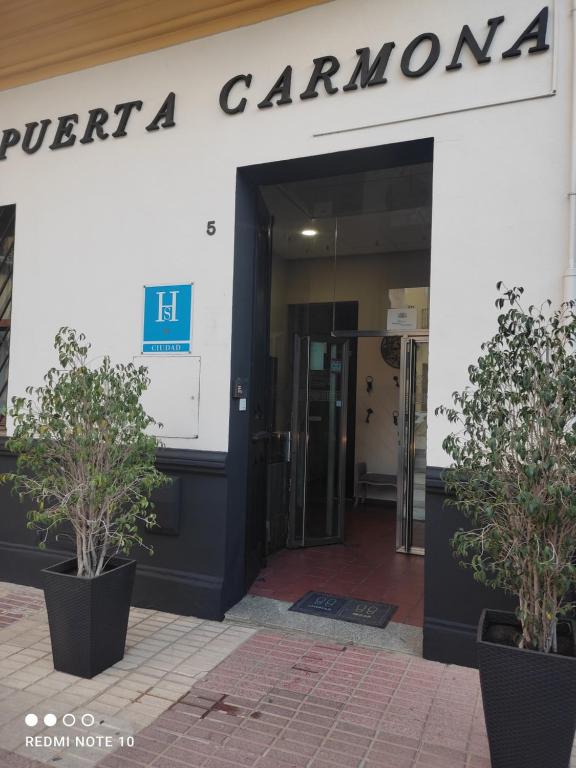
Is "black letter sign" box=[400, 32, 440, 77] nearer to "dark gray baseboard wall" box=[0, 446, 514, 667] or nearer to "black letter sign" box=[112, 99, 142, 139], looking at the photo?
"black letter sign" box=[112, 99, 142, 139]

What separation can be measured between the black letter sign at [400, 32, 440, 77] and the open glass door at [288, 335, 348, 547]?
2.79 meters

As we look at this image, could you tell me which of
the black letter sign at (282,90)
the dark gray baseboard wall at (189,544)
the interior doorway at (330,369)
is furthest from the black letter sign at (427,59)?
the dark gray baseboard wall at (189,544)

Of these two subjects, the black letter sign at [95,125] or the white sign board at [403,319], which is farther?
the white sign board at [403,319]

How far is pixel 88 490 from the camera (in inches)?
131

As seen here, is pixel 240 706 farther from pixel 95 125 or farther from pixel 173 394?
pixel 95 125

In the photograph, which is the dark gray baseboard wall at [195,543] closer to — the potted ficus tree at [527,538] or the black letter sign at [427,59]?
the potted ficus tree at [527,538]

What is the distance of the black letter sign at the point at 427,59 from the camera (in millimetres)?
3588

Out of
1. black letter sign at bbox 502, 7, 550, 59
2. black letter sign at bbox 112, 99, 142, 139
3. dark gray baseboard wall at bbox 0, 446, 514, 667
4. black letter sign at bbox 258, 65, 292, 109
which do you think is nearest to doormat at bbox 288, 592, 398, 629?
dark gray baseboard wall at bbox 0, 446, 514, 667

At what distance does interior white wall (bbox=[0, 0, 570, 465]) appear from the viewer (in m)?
3.39

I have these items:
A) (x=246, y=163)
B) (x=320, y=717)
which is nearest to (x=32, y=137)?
(x=246, y=163)

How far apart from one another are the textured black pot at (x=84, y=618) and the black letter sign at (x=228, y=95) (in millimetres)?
3250

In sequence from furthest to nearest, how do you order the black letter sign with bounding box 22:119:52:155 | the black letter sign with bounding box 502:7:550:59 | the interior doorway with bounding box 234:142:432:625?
1. the interior doorway with bounding box 234:142:432:625
2. the black letter sign with bounding box 22:119:52:155
3. the black letter sign with bounding box 502:7:550:59

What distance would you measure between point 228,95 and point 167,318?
171 cm

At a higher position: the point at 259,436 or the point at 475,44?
the point at 475,44
